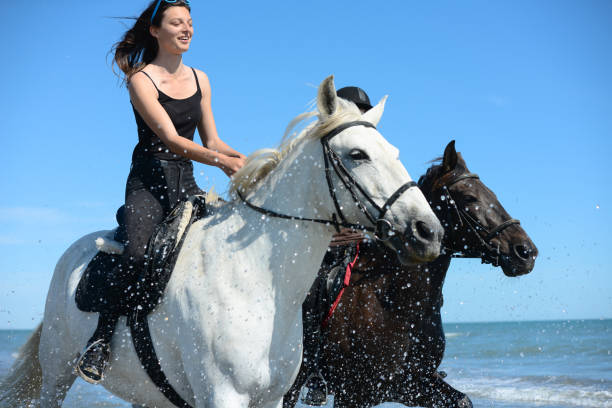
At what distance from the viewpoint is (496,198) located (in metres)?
4.80

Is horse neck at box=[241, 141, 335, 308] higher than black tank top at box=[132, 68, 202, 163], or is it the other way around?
black tank top at box=[132, 68, 202, 163]

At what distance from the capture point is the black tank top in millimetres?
3635

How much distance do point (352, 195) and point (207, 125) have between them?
1674 mm

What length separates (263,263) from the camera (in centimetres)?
296

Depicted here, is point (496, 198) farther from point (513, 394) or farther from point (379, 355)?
point (513, 394)

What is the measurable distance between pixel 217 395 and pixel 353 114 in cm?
163

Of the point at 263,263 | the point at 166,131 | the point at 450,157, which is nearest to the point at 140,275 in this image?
the point at 263,263

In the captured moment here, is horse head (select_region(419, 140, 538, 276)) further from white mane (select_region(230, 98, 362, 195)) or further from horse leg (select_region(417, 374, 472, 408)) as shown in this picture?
white mane (select_region(230, 98, 362, 195))

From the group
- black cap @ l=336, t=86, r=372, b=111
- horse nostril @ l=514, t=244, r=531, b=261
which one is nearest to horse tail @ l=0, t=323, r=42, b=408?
black cap @ l=336, t=86, r=372, b=111

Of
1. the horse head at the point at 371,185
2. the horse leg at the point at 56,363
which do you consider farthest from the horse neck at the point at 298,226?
the horse leg at the point at 56,363

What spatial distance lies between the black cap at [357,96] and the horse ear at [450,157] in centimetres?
80

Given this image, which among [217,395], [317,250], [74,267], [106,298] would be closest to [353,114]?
[317,250]

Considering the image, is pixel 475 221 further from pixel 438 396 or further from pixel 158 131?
pixel 158 131

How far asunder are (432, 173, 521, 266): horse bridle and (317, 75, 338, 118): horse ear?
2.13m
